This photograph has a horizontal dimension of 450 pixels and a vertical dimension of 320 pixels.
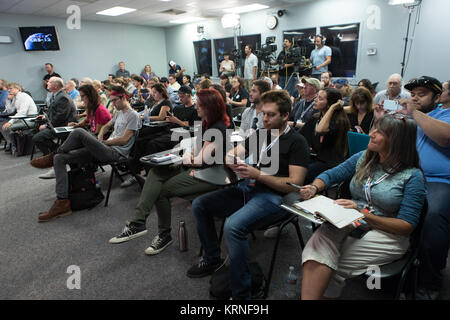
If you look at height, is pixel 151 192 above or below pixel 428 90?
below

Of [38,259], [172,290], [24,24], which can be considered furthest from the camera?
[24,24]

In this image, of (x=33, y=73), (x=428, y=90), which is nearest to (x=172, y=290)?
(x=428, y=90)

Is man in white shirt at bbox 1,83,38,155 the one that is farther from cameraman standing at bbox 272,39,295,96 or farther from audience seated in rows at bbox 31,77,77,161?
cameraman standing at bbox 272,39,295,96

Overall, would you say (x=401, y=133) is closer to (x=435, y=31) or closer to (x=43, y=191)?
(x=43, y=191)

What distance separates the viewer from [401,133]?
132 cm

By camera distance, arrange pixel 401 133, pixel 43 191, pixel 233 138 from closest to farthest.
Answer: pixel 401 133 → pixel 233 138 → pixel 43 191

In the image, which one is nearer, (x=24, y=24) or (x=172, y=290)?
(x=172, y=290)

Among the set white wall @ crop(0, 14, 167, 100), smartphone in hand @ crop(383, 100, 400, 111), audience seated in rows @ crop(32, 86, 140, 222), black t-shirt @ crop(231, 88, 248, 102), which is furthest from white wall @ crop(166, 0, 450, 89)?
audience seated in rows @ crop(32, 86, 140, 222)

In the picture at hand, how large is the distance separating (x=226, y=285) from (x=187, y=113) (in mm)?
2520

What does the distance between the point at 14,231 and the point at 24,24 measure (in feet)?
25.6

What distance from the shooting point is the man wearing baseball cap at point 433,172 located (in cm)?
153

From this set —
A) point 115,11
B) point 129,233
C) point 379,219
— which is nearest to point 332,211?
point 379,219

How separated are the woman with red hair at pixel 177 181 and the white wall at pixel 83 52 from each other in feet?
26.6

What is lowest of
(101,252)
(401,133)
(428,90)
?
(101,252)
